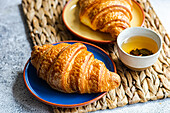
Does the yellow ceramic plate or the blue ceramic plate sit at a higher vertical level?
the yellow ceramic plate

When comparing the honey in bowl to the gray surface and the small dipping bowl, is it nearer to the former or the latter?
the small dipping bowl

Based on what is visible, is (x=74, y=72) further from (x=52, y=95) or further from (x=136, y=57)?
(x=136, y=57)

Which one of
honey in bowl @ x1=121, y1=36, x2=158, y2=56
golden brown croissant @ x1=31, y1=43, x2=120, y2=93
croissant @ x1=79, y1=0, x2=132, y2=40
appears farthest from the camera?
croissant @ x1=79, y1=0, x2=132, y2=40

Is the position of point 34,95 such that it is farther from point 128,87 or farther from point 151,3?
point 151,3

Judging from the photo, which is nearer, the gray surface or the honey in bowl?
the gray surface

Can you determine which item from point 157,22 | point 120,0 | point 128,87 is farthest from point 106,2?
point 128,87

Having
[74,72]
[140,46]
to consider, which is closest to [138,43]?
[140,46]

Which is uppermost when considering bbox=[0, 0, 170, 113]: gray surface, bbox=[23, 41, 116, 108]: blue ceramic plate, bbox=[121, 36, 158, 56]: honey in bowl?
bbox=[121, 36, 158, 56]: honey in bowl

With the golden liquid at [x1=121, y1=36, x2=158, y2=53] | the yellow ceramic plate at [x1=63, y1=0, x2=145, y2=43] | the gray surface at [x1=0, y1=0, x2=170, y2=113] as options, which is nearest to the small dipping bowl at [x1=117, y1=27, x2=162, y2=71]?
the golden liquid at [x1=121, y1=36, x2=158, y2=53]

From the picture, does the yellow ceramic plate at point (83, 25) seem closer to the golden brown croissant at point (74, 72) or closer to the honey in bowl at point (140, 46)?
the honey in bowl at point (140, 46)
